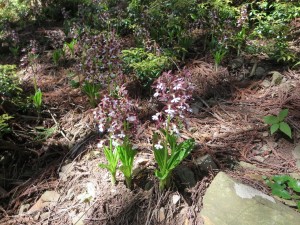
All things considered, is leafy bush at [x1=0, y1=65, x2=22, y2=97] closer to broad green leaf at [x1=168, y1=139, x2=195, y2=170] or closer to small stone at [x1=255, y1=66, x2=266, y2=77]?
broad green leaf at [x1=168, y1=139, x2=195, y2=170]

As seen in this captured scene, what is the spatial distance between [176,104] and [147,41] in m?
2.64

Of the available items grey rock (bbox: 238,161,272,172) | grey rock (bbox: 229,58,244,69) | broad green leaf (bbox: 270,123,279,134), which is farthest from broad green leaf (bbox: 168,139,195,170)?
grey rock (bbox: 229,58,244,69)

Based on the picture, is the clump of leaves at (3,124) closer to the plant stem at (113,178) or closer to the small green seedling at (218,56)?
the plant stem at (113,178)

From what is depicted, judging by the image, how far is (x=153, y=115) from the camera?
3252 mm

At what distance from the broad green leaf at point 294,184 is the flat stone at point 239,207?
0.24 m

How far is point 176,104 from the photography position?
7.42ft

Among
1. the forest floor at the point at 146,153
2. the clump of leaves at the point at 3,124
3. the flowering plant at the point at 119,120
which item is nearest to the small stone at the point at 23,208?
the forest floor at the point at 146,153

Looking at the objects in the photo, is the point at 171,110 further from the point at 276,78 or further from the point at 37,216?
the point at 276,78

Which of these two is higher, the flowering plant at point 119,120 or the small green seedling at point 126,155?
the flowering plant at point 119,120

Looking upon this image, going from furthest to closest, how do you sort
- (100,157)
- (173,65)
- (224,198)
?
1. (173,65)
2. (100,157)
3. (224,198)

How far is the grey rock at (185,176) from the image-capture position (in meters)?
2.68

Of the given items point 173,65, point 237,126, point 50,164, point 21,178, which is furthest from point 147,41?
point 21,178

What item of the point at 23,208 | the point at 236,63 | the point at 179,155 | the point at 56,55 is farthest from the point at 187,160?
the point at 56,55

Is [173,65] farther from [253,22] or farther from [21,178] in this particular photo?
[21,178]
